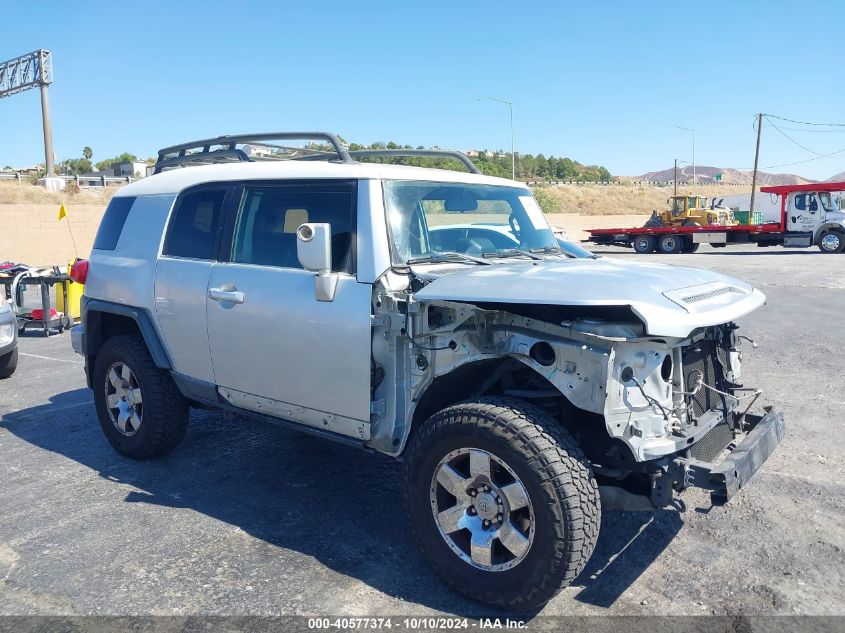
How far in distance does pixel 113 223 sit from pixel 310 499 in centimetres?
268

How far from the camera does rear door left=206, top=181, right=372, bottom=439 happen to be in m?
3.82

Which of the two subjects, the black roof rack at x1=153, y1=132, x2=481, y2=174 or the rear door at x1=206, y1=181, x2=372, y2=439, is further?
the black roof rack at x1=153, y1=132, x2=481, y2=174

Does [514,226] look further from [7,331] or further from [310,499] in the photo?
[7,331]

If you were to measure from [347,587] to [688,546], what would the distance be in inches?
72.4

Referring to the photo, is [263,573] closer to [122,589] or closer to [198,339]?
[122,589]

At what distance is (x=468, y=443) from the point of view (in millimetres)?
3254

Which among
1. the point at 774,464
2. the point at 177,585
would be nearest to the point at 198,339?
the point at 177,585

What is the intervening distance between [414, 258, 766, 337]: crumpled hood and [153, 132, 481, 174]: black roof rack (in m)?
1.23

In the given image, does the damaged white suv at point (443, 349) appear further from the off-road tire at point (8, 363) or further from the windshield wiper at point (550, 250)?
the off-road tire at point (8, 363)

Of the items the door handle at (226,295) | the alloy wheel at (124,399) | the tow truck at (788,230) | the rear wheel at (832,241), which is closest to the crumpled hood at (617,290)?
the door handle at (226,295)

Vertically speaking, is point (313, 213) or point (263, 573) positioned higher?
point (313, 213)

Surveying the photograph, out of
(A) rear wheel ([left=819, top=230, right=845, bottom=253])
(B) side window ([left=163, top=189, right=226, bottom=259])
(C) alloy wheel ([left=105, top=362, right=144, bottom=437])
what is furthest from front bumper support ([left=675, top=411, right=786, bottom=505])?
(A) rear wheel ([left=819, top=230, right=845, bottom=253])

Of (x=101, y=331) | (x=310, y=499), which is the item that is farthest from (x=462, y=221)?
(x=101, y=331)

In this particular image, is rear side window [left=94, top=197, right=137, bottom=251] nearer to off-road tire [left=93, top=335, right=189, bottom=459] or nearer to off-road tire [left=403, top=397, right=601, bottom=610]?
off-road tire [left=93, top=335, right=189, bottom=459]
